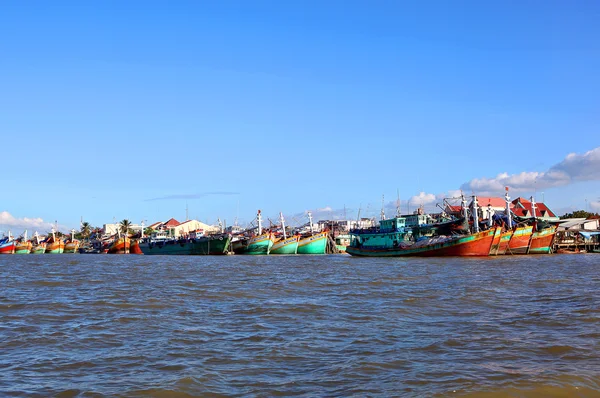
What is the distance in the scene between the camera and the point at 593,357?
9.99 metres

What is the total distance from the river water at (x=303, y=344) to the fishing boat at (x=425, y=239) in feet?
116

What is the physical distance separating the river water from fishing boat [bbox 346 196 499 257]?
35211 millimetres

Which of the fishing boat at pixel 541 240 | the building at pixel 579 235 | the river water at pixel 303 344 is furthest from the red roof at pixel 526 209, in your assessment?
the river water at pixel 303 344

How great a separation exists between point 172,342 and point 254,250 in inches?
2896

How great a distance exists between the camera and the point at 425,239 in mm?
61031

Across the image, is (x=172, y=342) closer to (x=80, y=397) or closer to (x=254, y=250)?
(x=80, y=397)

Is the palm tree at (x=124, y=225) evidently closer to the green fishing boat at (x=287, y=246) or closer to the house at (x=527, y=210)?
the green fishing boat at (x=287, y=246)

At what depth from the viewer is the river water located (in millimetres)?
8414

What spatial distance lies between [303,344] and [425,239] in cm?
5128

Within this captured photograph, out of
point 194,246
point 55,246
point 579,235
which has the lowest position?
point 579,235

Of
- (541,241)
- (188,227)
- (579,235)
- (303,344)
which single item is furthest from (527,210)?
(303,344)

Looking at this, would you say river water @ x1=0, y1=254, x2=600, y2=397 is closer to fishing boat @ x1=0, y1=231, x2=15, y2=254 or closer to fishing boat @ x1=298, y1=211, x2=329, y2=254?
fishing boat @ x1=298, y1=211, x2=329, y2=254

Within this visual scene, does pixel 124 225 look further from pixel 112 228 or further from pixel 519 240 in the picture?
pixel 519 240

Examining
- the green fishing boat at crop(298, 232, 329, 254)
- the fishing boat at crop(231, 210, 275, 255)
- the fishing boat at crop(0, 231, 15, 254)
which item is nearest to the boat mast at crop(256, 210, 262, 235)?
the fishing boat at crop(231, 210, 275, 255)
